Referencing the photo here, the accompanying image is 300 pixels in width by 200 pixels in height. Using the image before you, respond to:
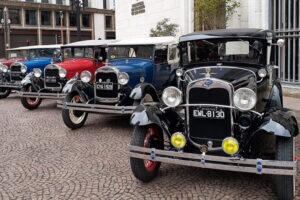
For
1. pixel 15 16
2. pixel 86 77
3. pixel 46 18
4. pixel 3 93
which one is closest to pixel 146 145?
pixel 86 77

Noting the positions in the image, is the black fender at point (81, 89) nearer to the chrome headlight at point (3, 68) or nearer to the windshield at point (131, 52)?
the windshield at point (131, 52)

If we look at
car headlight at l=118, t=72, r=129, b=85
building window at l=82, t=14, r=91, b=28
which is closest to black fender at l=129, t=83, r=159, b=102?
car headlight at l=118, t=72, r=129, b=85

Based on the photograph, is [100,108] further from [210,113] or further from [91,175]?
[210,113]

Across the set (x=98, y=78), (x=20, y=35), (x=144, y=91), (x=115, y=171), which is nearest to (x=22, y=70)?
(x=98, y=78)

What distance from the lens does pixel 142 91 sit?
24.8 ft

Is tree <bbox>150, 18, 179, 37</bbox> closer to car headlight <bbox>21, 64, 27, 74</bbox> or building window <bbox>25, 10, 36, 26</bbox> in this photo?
car headlight <bbox>21, 64, 27, 74</bbox>

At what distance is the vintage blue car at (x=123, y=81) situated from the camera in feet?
25.6

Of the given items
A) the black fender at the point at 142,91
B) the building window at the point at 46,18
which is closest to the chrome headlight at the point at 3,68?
the black fender at the point at 142,91

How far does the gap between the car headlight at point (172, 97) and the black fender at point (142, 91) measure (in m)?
2.47

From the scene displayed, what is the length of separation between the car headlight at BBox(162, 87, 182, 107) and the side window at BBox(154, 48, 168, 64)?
3688mm

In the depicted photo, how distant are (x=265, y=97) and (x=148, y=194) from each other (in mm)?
2271

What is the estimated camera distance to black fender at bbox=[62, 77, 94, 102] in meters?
8.39

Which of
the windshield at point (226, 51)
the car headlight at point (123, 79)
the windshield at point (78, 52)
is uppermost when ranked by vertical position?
the windshield at point (78, 52)

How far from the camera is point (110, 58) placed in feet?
30.7
